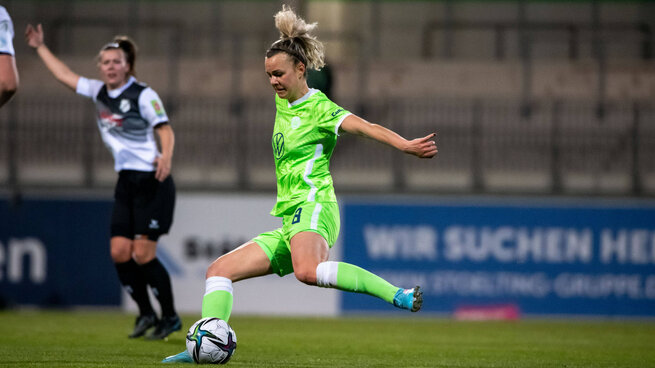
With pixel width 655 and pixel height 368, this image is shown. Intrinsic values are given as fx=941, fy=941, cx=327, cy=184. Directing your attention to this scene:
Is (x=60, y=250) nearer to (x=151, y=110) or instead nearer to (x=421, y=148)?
(x=151, y=110)

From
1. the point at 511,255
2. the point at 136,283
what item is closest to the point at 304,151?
the point at 136,283

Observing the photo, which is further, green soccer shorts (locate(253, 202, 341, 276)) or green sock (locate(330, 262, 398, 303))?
green soccer shorts (locate(253, 202, 341, 276))

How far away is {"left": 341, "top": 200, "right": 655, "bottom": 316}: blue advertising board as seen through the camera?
12.2m

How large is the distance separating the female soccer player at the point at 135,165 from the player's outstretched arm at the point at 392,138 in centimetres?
241

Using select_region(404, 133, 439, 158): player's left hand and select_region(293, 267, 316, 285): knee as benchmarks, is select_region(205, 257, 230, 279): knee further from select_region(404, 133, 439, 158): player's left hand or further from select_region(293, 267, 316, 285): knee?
select_region(404, 133, 439, 158): player's left hand

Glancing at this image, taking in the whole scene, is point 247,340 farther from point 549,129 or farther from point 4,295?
point 549,129

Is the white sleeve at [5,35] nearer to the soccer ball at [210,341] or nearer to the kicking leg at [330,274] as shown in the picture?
the soccer ball at [210,341]

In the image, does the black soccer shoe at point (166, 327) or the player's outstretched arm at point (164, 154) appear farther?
the black soccer shoe at point (166, 327)

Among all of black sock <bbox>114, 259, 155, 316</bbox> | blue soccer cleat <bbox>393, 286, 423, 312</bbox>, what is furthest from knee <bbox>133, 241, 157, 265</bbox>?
blue soccer cleat <bbox>393, 286, 423, 312</bbox>

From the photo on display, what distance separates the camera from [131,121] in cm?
766

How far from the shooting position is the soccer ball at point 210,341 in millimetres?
5488

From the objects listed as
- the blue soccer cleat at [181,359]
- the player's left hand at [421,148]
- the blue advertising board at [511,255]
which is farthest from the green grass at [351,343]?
the player's left hand at [421,148]

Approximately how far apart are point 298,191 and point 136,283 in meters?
2.61

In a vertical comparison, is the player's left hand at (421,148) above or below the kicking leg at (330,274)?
above
